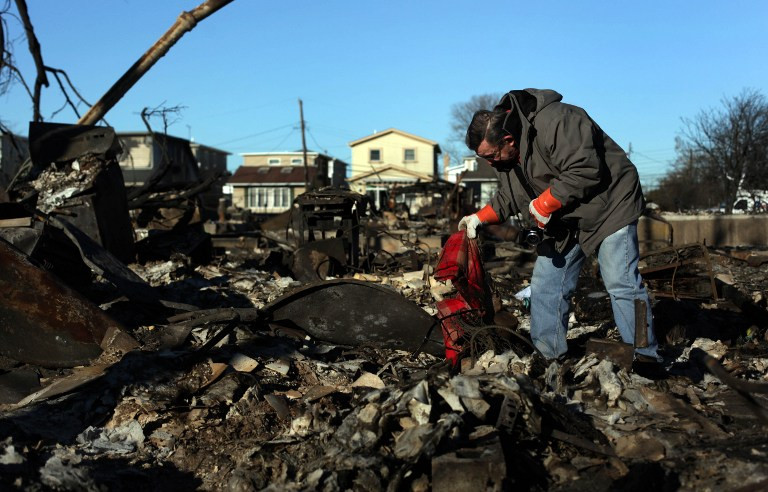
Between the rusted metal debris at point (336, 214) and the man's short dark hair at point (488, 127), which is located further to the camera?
the rusted metal debris at point (336, 214)

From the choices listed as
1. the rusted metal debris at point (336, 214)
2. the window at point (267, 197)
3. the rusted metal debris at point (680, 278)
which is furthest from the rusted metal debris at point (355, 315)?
the window at point (267, 197)

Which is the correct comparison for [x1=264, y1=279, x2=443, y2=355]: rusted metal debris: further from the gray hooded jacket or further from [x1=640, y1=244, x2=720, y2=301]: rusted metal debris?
[x1=640, y1=244, x2=720, y2=301]: rusted metal debris

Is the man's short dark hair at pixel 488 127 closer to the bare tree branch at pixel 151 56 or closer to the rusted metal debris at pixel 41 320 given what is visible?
the rusted metal debris at pixel 41 320

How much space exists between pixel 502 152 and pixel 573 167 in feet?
1.51

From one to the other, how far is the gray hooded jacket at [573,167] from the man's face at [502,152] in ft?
0.18

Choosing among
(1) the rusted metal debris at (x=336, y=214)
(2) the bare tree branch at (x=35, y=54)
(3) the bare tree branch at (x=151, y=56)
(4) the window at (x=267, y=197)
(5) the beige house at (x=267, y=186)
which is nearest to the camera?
(1) the rusted metal debris at (x=336, y=214)

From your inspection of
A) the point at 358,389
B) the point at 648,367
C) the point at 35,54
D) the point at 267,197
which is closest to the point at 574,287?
the point at 648,367

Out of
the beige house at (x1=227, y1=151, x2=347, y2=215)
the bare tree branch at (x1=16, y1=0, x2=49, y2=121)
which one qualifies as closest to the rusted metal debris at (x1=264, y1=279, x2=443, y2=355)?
the bare tree branch at (x1=16, y1=0, x2=49, y2=121)

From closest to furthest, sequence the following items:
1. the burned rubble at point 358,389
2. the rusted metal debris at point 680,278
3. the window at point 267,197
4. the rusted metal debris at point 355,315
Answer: the burned rubble at point 358,389 < the rusted metal debris at point 355,315 < the rusted metal debris at point 680,278 < the window at point 267,197

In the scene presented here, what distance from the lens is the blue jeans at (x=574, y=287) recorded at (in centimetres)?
360

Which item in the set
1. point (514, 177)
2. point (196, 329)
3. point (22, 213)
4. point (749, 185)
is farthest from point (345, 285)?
point (749, 185)

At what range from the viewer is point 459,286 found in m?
4.15

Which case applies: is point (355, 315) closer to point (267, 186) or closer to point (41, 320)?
point (41, 320)

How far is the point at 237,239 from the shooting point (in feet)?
39.7
